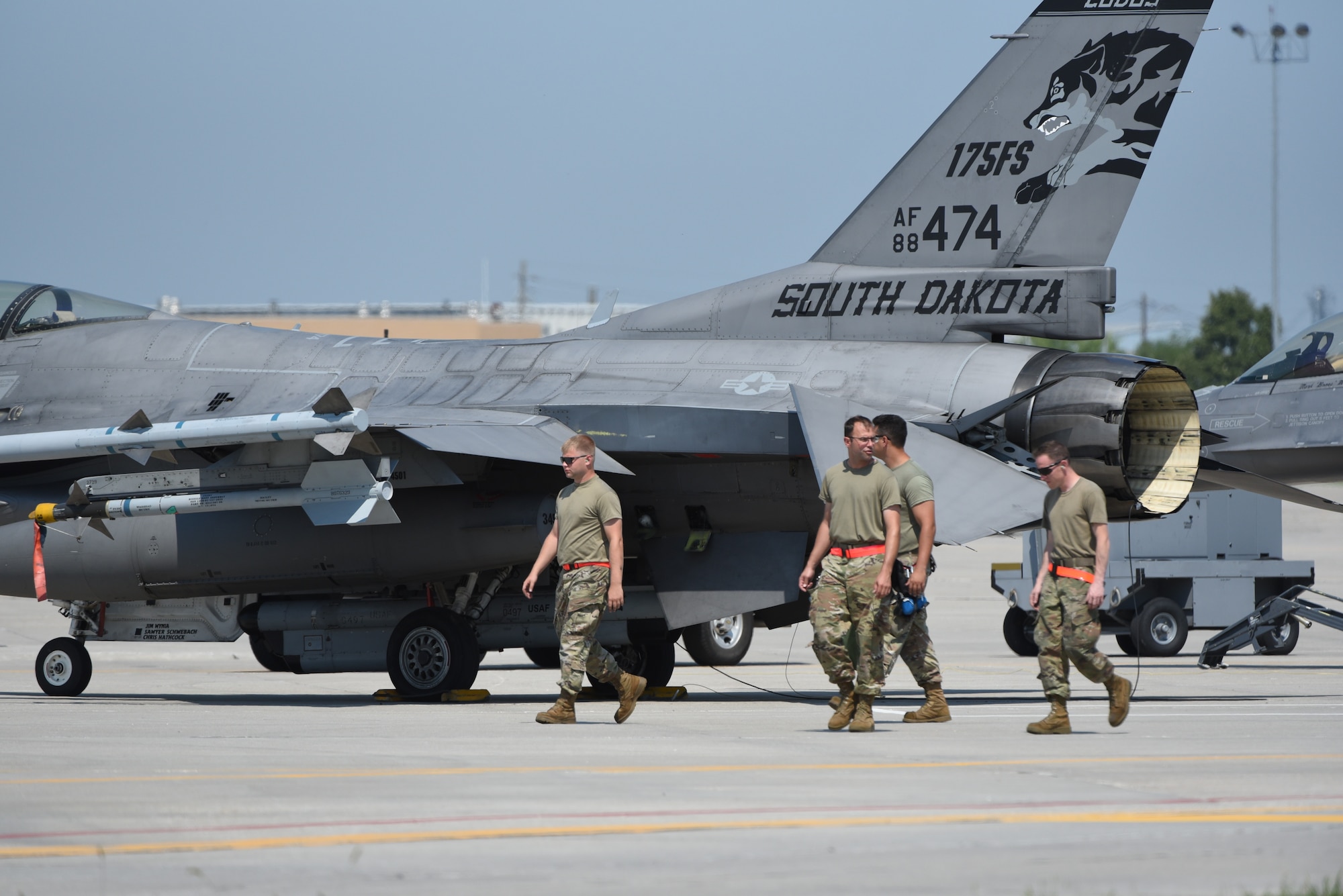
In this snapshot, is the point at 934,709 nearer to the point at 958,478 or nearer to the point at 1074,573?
the point at 1074,573

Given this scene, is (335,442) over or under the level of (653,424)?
under

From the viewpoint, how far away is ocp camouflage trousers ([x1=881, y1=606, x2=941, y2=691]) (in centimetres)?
941

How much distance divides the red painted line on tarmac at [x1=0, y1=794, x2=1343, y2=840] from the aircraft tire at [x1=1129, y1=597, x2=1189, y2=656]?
14095 millimetres

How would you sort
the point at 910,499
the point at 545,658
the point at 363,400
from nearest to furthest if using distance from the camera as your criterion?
the point at 910,499, the point at 363,400, the point at 545,658

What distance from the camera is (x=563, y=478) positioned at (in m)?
13.3

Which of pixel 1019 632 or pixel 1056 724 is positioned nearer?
pixel 1056 724

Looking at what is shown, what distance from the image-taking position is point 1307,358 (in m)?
16.9

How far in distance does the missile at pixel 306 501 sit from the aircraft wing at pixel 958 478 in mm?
3373

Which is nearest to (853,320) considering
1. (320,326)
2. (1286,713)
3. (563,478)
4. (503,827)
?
(563,478)

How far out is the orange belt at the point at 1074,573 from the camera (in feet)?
30.5

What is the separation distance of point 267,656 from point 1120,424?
9.06 m

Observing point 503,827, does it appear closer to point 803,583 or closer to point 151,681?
point 803,583

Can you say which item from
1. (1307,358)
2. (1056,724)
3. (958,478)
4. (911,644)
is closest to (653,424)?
(958,478)

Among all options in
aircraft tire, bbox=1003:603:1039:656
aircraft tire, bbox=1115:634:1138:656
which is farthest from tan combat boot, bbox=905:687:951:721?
aircraft tire, bbox=1115:634:1138:656
